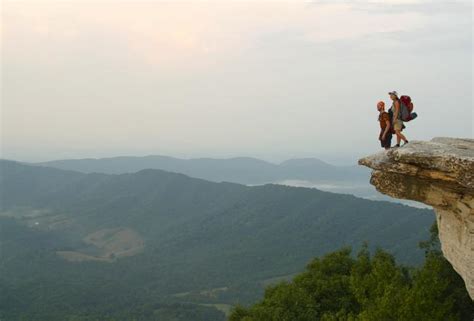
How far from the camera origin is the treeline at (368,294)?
2297cm

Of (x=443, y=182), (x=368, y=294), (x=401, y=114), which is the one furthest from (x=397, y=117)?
(x=368, y=294)

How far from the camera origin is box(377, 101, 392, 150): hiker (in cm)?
2036

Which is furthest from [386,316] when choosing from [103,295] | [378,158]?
[103,295]

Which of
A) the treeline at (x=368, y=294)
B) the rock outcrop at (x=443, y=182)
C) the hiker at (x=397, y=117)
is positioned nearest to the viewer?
the rock outcrop at (x=443, y=182)

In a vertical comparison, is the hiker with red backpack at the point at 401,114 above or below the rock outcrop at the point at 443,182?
above

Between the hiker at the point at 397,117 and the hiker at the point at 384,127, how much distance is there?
25 cm

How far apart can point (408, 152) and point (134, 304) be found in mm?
185192

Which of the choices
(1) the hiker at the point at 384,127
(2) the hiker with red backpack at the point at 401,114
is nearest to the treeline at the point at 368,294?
(1) the hiker at the point at 384,127

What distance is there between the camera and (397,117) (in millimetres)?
20141

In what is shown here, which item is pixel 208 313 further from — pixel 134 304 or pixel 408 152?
pixel 408 152

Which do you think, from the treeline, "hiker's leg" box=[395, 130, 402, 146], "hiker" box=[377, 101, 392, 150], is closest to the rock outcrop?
"hiker's leg" box=[395, 130, 402, 146]

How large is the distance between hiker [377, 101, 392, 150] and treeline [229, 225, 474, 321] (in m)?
7.89

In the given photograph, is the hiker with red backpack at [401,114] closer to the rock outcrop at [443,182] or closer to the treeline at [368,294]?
the rock outcrop at [443,182]

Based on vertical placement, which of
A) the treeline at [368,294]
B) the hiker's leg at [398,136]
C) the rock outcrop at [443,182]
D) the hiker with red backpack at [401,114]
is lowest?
the treeline at [368,294]
